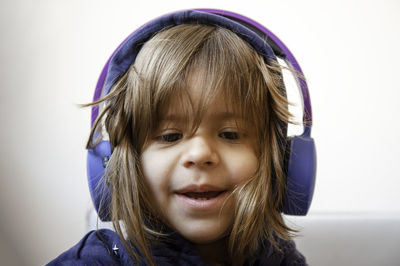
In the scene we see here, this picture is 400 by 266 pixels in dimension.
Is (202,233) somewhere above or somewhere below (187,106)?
below

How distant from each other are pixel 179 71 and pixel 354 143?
696mm

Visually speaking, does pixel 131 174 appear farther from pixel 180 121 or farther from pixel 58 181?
pixel 58 181

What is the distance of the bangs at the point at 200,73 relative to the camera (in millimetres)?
588

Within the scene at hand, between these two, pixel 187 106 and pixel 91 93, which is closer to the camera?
pixel 187 106

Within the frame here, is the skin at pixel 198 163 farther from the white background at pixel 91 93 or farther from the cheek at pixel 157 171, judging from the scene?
the white background at pixel 91 93

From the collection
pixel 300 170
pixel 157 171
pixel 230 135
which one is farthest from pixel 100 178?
pixel 300 170

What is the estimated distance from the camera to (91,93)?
3.21 feet

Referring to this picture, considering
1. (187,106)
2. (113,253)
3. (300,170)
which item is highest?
(187,106)

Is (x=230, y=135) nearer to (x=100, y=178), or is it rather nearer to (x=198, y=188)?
(x=198, y=188)

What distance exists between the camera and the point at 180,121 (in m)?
0.59

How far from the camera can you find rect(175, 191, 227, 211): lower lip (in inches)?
23.5

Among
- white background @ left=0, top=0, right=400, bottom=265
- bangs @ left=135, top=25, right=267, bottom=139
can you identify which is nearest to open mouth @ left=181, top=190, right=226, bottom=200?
bangs @ left=135, top=25, right=267, bottom=139

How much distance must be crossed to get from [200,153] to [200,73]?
0.12 metres

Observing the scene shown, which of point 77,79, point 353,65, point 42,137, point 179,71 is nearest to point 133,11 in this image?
point 77,79
